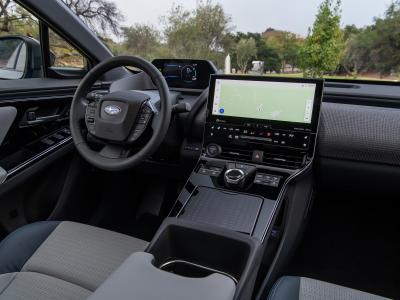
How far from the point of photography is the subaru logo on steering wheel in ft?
5.32

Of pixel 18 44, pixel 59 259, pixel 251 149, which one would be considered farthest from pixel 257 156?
pixel 18 44

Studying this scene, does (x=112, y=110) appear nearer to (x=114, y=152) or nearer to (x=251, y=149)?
(x=114, y=152)

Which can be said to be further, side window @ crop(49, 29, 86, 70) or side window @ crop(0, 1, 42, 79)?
side window @ crop(49, 29, 86, 70)

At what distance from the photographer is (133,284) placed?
A: 0.95 meters

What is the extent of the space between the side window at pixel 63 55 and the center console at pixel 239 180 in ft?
3.06

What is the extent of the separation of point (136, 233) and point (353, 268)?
1.40 meters

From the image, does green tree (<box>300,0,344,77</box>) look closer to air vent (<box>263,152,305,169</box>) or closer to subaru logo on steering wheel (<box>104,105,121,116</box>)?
air vent (<box>263,152,305,169</box>)

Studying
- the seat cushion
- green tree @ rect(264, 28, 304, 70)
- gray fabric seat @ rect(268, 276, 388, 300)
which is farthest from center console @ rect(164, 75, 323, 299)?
green tree @ rect(264, 28, 304, 70)

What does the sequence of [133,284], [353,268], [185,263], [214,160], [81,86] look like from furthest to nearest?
[353,268]
[214,160]
[81,86]
[185,263]
[133,284]

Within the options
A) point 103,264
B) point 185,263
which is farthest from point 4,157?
point 185,263

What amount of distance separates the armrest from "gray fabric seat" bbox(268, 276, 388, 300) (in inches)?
10.7

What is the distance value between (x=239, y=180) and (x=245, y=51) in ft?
4.42

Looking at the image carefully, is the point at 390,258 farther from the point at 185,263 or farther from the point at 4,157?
the point at 4,157

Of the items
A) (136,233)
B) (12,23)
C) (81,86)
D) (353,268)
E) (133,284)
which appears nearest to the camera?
(133,284)
